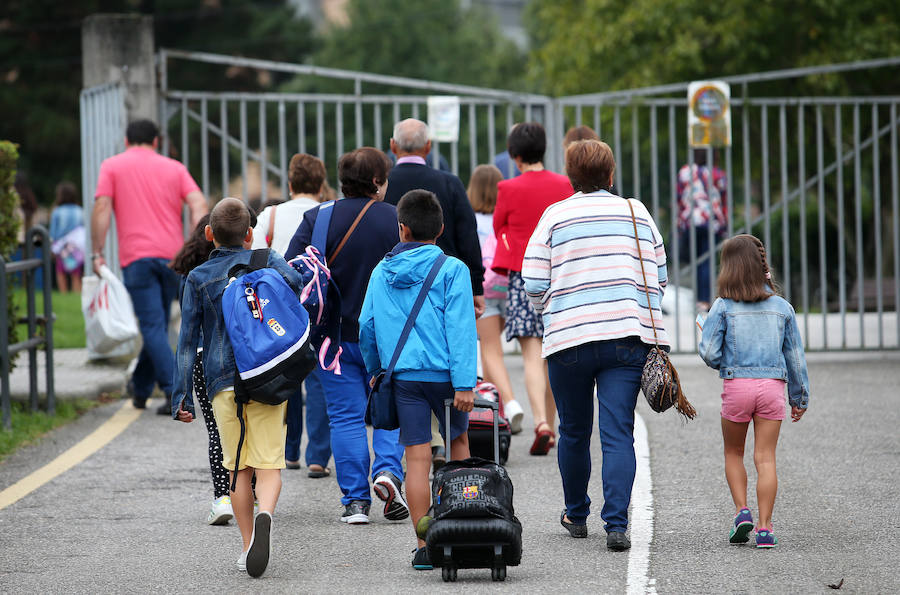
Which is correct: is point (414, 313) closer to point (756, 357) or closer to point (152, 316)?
point (756, 357)

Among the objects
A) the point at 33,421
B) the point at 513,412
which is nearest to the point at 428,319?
the point at 513,412

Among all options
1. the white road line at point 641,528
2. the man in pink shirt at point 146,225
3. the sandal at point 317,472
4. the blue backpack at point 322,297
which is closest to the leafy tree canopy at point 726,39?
the man in pink shirt at point 146,225

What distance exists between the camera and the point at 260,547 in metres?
5.23

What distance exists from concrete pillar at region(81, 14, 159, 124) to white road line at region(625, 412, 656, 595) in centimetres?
537

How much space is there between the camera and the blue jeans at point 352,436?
20.8ft

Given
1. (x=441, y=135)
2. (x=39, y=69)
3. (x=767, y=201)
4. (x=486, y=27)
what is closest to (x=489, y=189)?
(x=441, y=135)

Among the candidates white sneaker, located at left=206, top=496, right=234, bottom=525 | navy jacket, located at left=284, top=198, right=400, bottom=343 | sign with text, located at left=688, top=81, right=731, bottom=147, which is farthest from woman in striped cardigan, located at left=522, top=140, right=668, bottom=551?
sign with text, located at left=688, top=81, right=731, bottom=147

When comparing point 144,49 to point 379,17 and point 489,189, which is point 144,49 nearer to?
point 489,189

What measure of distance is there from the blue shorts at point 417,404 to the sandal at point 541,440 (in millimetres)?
2255

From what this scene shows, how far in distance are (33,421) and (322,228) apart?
340 cm

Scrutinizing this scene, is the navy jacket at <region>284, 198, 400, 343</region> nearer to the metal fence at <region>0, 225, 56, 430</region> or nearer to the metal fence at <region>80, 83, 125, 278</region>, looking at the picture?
the metal fence at <region>0, 225, 56, 430</region>

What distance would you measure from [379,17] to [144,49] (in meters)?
37.4

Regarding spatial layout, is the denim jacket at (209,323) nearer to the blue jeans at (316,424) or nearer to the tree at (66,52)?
the blue jeans at (316,424)

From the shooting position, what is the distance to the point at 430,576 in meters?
5.32
